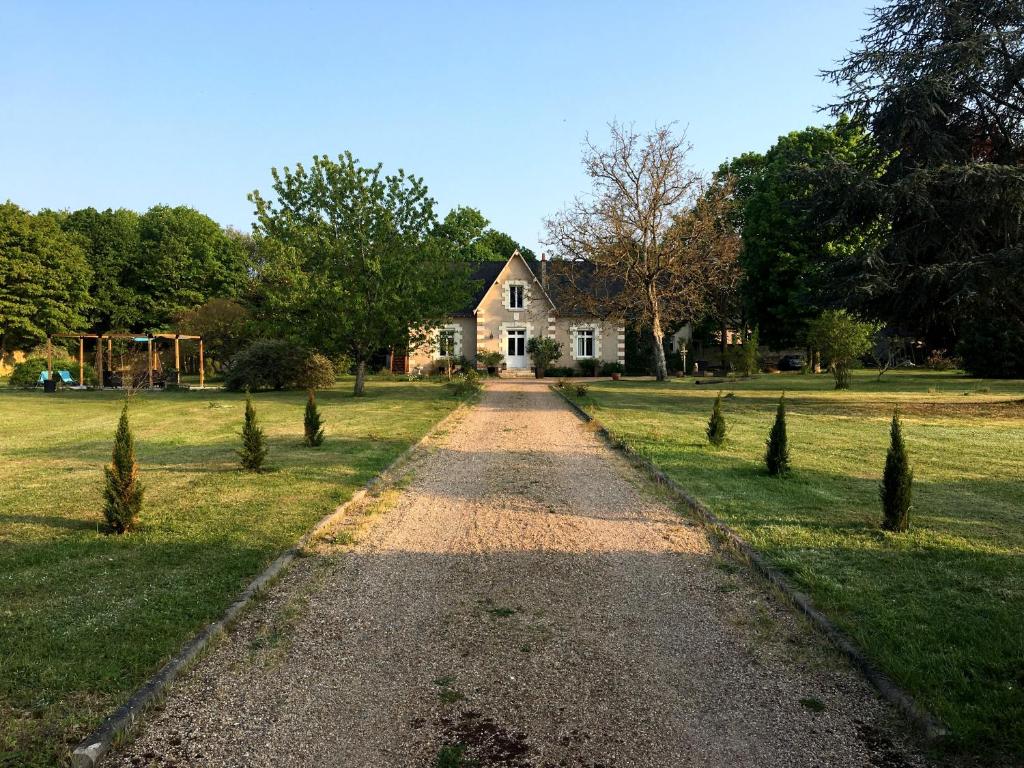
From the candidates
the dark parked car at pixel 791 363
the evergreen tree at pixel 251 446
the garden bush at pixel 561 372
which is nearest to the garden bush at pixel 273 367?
the garden bush at pixel 561 372

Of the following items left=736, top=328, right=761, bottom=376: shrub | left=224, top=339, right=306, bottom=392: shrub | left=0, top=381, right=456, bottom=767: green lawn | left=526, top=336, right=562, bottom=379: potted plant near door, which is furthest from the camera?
left=526, top=336, right=562, bottom=379: potted plant near door

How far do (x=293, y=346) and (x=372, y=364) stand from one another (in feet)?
51.8

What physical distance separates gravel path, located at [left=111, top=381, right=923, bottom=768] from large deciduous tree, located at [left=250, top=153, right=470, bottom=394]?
18.3 metres

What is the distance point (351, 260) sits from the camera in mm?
25125

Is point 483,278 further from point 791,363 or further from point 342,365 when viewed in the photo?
point 791,363

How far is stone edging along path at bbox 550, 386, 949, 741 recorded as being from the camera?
342cm

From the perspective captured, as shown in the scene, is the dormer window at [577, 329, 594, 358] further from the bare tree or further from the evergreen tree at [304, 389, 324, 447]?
the evergreen tree at [304, 389, 324, 447]

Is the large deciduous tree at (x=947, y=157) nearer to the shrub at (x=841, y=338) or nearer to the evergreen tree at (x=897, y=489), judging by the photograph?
the shrub at (x=841, y=338)

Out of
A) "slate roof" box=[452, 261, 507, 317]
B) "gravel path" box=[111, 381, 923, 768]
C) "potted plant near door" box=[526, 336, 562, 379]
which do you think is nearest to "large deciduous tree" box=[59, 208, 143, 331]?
"slate roof" box=[452, 261, 507, 317]

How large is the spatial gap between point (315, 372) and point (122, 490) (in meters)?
24.4

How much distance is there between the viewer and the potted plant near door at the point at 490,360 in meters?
44.1

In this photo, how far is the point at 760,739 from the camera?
3301mm

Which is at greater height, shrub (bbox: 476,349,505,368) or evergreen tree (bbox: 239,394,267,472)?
shrub (bbox: 476,349,505,368)

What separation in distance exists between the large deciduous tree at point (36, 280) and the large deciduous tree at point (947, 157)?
49.9 m
